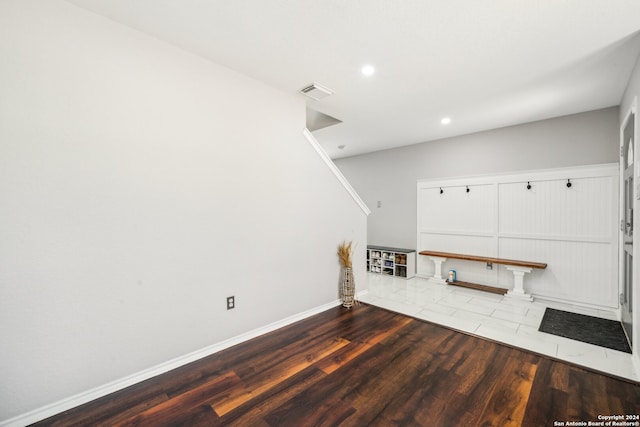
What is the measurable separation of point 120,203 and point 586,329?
15.2 feet

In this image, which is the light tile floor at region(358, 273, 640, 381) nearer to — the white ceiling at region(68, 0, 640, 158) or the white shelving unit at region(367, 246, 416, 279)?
the white shelving unit at region(367, 246, 416, 279)

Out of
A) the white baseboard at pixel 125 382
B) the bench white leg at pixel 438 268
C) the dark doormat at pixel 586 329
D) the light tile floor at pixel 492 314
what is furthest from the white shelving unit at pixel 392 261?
the white baseboard at pixel 125 382

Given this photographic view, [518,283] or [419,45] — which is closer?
[419,45]

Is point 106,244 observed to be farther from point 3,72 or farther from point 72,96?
point 3,72

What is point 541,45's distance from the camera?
2.24 meters

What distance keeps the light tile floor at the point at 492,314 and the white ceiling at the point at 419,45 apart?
259 centimetres

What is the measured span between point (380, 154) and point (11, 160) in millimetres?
5376

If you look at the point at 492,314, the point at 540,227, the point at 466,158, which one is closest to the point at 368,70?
the point at 466,158

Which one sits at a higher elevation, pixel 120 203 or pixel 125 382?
pixel 120 203

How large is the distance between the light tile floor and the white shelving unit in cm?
26

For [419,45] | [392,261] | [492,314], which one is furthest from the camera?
[392,261]

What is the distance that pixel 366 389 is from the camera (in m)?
1.99

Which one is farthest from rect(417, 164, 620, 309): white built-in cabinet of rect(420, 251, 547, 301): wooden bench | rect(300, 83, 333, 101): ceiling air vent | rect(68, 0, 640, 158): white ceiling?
rect(300, 83, 333, 101): ceiling air vent

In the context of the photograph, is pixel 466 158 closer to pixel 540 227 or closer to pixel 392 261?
pixel 540 227
